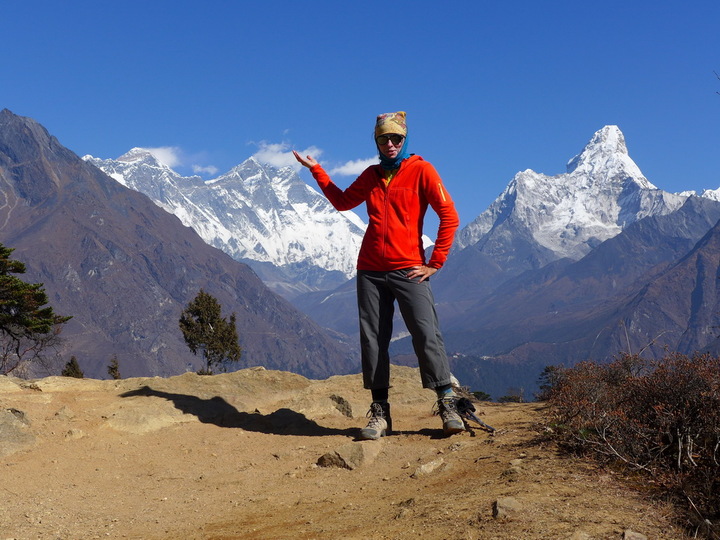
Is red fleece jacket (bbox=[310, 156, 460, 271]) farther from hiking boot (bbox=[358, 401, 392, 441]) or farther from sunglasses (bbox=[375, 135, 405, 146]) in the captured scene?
hiking boot (bbox=[358, 401, 392, 441])

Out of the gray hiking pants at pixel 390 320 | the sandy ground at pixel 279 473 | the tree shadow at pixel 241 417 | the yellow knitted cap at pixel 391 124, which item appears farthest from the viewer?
the tree shadow at pixel 241 417

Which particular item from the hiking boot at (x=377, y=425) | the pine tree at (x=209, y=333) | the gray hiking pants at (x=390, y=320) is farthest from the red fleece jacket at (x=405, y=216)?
the pine tree at (x=209, y=333)

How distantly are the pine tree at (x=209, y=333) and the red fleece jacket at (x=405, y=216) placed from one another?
45.9 metres

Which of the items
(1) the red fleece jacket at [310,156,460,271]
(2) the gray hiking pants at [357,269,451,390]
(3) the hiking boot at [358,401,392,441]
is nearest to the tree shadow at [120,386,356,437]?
(3) the hiking boot at [358,401,392,441]

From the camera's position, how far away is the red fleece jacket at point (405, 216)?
873cm

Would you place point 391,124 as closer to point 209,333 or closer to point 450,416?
point 450,416

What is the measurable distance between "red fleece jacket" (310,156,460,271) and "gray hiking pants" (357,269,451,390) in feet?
0.71

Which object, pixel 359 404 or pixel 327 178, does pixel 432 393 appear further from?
pixel 327 178

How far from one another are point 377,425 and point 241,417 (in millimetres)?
3015

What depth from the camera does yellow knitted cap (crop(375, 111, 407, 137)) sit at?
891 centimetres

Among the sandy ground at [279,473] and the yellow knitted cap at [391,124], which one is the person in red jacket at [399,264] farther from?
the sandy ground at [279,473]

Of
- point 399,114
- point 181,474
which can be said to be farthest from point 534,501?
point 399,114

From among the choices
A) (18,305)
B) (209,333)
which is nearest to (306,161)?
(18,305)

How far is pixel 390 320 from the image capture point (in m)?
9.32
